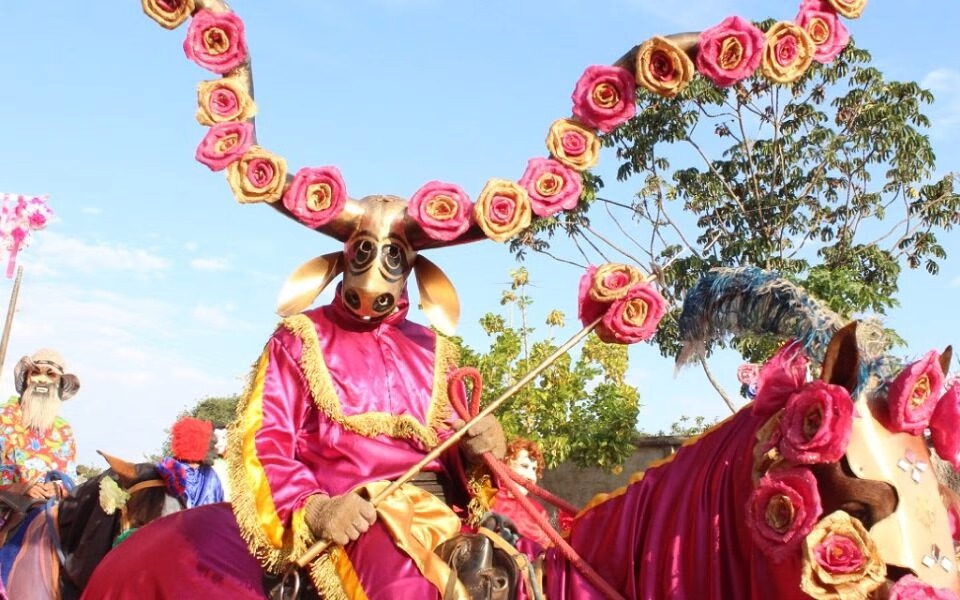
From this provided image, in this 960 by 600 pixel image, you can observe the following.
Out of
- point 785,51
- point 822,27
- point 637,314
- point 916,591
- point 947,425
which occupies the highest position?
point 822,27

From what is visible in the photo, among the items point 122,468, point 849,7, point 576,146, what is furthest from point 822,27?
point 122,468

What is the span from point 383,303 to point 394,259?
0.59ft

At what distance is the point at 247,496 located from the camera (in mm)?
3408

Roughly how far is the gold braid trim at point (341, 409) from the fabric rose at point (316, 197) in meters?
0.39

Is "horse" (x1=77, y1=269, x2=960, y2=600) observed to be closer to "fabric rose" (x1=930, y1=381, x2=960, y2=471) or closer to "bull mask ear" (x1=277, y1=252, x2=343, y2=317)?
"fabric rose" (x1=930, y1=381, x2=960, y2=471)

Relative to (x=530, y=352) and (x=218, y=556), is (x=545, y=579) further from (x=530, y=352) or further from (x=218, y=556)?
(x=530, y=352)

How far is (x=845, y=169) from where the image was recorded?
1309 cm

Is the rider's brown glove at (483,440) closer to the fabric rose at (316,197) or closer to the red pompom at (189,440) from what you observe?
the fabric rose at (316,197)

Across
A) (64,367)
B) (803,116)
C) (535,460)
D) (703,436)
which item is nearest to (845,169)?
(803,116)

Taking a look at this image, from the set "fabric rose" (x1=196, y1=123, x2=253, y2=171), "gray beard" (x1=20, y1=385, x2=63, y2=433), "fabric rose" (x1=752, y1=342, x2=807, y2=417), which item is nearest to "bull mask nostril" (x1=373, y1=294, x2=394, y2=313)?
"fabric rose" (x1=196, y1=123, x2=253, y2=171)

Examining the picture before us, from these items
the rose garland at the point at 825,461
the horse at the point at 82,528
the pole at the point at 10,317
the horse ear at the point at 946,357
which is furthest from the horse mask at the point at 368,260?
the pole at the point at 10,317

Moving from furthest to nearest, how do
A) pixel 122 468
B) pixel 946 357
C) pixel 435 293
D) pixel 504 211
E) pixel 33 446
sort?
1. pixel 33 446
2. pixel 122 468
3. pixel 435 293
4. pixel 504 211
5. pixel 946 357

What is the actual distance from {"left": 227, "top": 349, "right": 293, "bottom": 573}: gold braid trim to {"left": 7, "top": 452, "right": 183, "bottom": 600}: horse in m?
2.82

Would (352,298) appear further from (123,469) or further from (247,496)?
(123,469)
